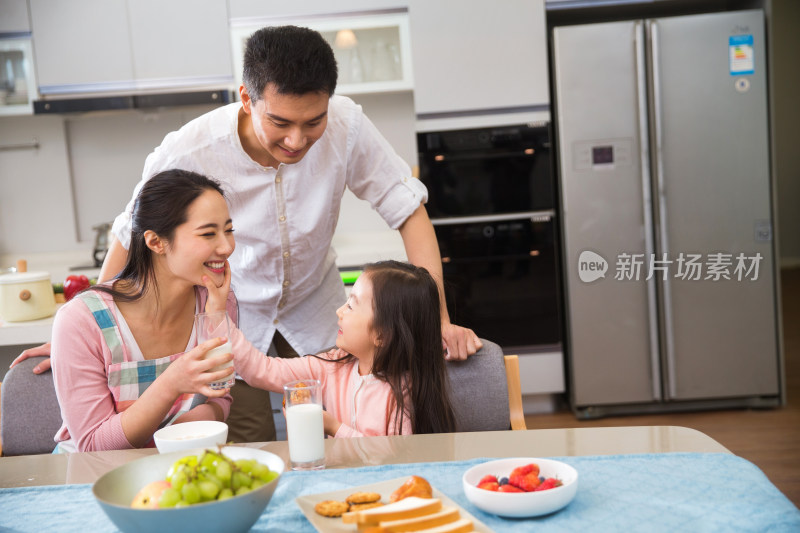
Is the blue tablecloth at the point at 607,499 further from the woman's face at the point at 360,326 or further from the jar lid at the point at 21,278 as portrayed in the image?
the jar lid at the point at 21,278

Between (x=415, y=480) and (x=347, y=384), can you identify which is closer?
(x=415, y=480)

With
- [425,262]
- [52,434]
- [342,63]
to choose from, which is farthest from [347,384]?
[342,63]

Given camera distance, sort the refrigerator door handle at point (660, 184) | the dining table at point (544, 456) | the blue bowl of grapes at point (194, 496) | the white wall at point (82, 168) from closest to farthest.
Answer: the blue bowl of grapes at point (194, 496)
the dining table at point (544, 456)
the refrigerator door handle at point (660, 184)
the white wall at point (82, 168)

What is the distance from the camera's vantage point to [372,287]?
1.63m

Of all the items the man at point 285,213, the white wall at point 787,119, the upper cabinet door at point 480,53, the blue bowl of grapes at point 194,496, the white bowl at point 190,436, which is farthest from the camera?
the white wall at point 787,119

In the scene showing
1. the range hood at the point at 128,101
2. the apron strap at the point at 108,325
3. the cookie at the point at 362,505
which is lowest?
the cookie at the point at 362,505

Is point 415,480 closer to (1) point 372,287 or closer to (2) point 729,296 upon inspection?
(1) point 372,287

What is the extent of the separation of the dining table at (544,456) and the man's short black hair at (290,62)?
0.67m

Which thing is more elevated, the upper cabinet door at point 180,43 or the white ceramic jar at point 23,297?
the upper cabinet door at point 180,43

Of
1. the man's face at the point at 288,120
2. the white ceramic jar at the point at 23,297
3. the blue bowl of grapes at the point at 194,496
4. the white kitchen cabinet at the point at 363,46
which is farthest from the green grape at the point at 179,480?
the white kitchen cabinet at the point at 363,46

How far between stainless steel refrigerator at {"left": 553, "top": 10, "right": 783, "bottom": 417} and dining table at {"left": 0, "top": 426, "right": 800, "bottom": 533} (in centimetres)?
233

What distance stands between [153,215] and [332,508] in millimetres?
803

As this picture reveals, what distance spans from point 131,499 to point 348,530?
28 centimetres

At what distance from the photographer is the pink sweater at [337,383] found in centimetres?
159
